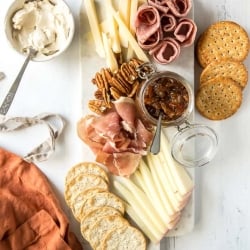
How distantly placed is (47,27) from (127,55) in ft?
0.60

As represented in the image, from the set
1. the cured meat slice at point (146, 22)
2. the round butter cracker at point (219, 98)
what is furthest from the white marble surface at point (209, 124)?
the cured meat slice at point (146, 22)

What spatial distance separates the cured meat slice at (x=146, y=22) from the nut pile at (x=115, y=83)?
2.2 inches

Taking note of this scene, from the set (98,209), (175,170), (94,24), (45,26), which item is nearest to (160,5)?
(94,24)

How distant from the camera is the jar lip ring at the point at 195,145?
1306mm

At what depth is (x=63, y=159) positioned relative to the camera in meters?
1.33

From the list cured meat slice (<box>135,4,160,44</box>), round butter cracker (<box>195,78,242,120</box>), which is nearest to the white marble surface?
round butter cracker (<box>195,78,242,120</box>)

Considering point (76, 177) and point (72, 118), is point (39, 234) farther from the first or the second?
point (72, 118)

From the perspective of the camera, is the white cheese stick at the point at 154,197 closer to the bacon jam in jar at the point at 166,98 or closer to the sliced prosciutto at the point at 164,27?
the bacon jam in jar at the point at 166,98

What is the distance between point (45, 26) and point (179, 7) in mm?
290

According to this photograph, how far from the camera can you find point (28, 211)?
130cm

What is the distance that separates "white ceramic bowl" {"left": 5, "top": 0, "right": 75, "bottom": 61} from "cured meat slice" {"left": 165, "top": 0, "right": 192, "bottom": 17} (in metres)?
0.21

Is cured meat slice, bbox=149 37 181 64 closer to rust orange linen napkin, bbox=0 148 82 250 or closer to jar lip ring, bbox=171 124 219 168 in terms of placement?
jar lip ring, bbox=171 124 219 168

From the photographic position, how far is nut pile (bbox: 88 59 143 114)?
1.27 metres

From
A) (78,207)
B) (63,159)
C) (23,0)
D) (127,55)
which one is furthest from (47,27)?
(78,207)
